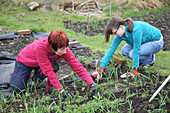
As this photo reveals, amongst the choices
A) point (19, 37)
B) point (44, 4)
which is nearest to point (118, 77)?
point (19, 37)

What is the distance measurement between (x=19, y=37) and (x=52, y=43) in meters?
3.58

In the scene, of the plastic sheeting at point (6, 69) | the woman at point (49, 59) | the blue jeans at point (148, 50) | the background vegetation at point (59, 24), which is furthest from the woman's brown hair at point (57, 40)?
the blue jeans at point (148, 50)

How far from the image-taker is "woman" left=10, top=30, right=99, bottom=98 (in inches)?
102

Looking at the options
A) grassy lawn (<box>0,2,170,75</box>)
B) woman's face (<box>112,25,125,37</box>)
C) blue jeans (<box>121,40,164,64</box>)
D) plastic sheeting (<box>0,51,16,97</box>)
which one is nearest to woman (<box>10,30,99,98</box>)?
plastic sheeting (<box>0,51,16,97</box>)

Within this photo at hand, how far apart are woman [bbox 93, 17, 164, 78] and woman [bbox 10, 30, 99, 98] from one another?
0.56 metres

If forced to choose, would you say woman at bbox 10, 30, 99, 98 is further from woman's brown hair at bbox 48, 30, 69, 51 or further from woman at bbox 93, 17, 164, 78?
woman at bbox 93, 17, 164, 78

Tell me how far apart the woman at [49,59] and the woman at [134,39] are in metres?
0.56

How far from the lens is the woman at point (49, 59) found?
259cm

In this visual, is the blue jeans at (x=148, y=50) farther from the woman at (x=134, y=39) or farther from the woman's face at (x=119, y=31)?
the woman's face at (x=119, y=31)

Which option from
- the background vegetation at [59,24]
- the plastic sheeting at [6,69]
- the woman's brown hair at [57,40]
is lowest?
the plastic sheeting at [6,69]

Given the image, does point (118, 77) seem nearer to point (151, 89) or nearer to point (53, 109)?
point (151, 89)

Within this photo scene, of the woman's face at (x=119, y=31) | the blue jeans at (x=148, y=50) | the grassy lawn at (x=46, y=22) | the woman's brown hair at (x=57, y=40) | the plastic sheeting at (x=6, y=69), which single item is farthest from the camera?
the grassy lawn at (x=46, y=22)

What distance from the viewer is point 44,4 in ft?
36.3

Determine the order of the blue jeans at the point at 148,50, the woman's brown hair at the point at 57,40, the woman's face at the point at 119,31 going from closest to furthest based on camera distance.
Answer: the woman's brown hair at the point at 57,40 < the woman's face at the point at 119,31 < the blue jeans at the point at 148,50
